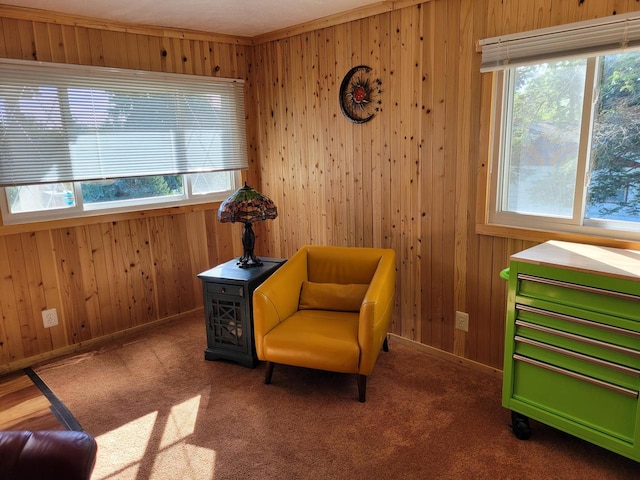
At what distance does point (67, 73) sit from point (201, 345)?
82.4 inches

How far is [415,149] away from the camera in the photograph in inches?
121

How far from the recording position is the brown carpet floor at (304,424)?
2.12 meters

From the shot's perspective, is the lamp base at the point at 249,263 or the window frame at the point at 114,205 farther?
the lamp base at the point at 249,263

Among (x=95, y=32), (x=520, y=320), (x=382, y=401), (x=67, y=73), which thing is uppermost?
(x=95, y=32)


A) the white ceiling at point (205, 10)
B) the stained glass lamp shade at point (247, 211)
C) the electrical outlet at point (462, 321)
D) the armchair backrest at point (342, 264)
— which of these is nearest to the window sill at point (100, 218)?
the stained glass lamp shade at point (247, 211)

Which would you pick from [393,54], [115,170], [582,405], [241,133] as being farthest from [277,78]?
[582,405]

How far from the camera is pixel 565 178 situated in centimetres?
251

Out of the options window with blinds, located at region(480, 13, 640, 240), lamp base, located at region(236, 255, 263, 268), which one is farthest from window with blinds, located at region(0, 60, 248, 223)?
window with blinds, located at region(480, 13, 640, 240)

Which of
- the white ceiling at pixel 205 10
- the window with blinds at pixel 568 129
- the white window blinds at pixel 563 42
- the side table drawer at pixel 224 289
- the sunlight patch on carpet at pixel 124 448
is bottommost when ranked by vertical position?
the sunlight patch on carpet at pixel 124 448

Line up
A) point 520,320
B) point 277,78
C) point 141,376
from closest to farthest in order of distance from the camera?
point 520,320 < point 141,376 < point 277,78

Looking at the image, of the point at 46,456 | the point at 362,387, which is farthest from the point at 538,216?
the point at 46,456

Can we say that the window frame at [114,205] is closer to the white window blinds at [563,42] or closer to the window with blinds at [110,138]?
the window with blinds at [110,138]

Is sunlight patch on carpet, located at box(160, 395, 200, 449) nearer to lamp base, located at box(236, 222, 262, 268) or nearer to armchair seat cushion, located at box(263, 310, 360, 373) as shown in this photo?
armchair seat cushion, located at box(263, 310, 360, 373)

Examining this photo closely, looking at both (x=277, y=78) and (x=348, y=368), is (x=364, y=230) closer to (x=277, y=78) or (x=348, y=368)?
(x=348, y=368)
